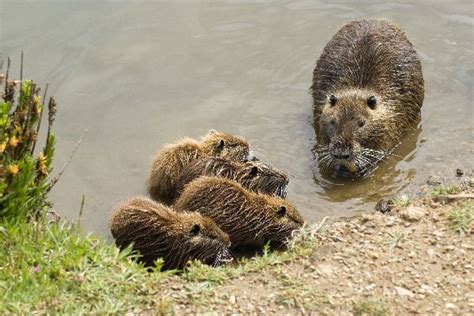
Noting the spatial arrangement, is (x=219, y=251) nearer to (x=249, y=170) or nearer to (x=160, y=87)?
(x=249, y=170)

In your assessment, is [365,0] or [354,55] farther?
[365,0]

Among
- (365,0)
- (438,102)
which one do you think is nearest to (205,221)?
(438,102)

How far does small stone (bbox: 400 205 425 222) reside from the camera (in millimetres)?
5996

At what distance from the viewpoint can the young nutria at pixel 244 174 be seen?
6.58 m

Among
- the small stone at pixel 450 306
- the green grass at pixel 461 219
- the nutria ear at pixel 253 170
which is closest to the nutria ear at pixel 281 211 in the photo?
the nutria ear at pixel 253 170

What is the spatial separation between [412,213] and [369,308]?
152cm

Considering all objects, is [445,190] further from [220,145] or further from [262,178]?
[220,145]

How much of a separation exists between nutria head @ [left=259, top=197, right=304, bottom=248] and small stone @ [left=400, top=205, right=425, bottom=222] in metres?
0.86

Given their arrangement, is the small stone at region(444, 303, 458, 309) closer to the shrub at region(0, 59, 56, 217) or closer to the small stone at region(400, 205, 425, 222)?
the small stone at region(400, 205, 425, 222)

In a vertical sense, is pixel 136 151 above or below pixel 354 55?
below

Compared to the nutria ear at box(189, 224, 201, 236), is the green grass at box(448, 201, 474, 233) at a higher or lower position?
lower

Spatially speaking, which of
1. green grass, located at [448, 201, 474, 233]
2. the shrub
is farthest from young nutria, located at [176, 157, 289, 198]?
green grass, located at [448, 201, 474, 233]

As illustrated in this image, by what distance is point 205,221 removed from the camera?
5926 mm

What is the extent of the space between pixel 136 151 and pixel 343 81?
239 centimetres
